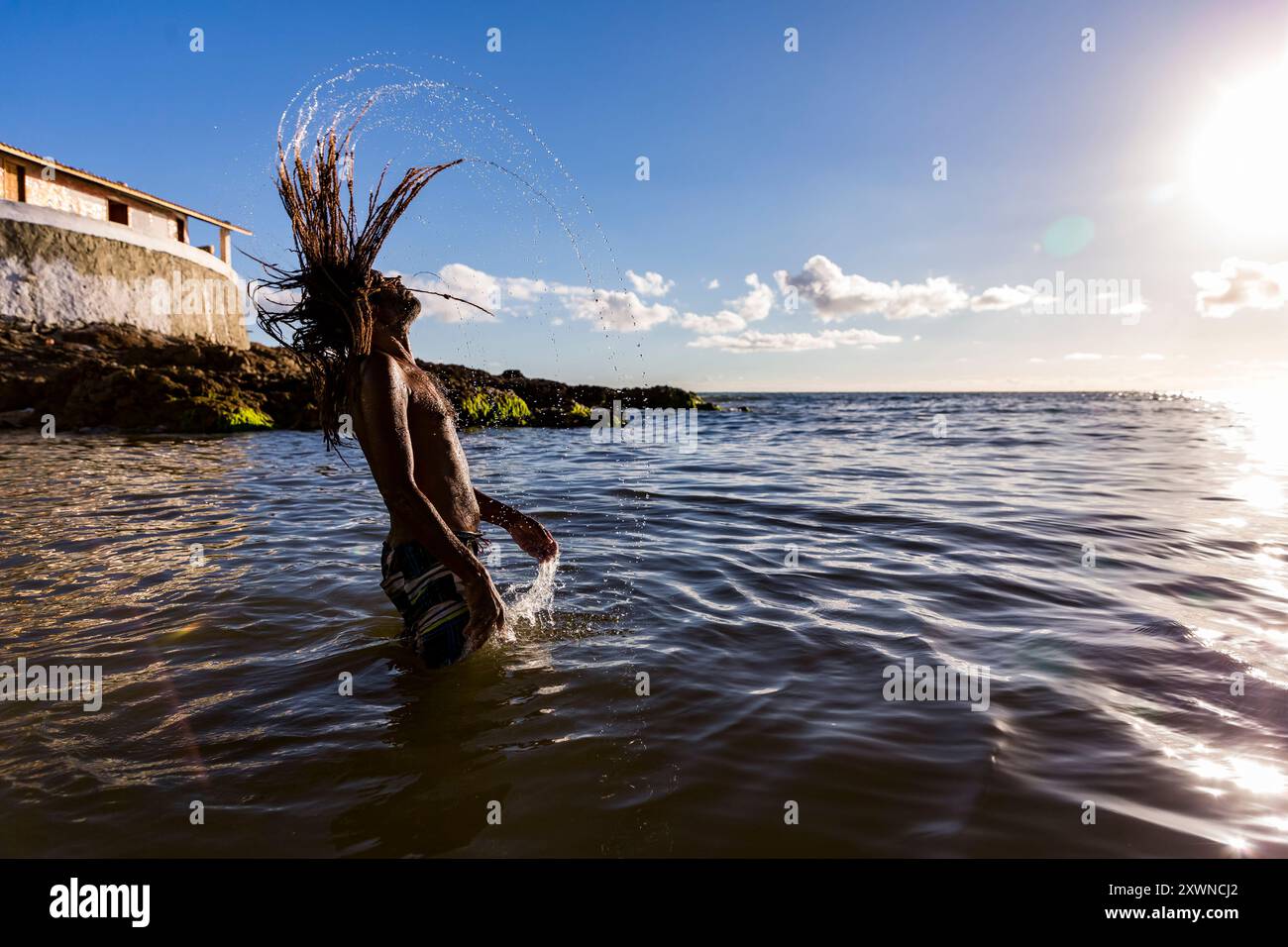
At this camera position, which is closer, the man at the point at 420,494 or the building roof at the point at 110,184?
the man at the point at 420,494

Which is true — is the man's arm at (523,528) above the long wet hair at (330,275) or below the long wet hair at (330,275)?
below

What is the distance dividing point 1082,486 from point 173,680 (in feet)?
39.1

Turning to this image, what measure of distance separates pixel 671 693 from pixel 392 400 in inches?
79.8

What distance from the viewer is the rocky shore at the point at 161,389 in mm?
20344

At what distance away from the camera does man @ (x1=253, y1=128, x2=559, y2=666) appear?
3412 millimetres

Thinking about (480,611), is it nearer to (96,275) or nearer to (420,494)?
(420,494)

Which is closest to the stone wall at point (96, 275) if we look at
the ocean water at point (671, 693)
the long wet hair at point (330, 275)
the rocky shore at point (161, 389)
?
the rocky shore at point (161, 389)

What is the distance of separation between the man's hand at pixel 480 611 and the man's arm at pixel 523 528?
3.14 ft

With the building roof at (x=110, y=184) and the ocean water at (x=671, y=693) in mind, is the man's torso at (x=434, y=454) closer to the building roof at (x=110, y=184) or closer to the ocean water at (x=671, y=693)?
the ocean water at (x=671, y=693)

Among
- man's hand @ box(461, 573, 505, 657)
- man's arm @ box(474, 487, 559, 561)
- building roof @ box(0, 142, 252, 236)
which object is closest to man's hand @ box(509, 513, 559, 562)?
man's arm @ box(474, 487, 559, 561)

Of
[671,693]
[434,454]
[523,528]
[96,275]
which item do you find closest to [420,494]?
[434,454]

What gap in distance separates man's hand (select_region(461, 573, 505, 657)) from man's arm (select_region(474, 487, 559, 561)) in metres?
0.96

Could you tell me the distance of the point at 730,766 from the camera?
2961mm
